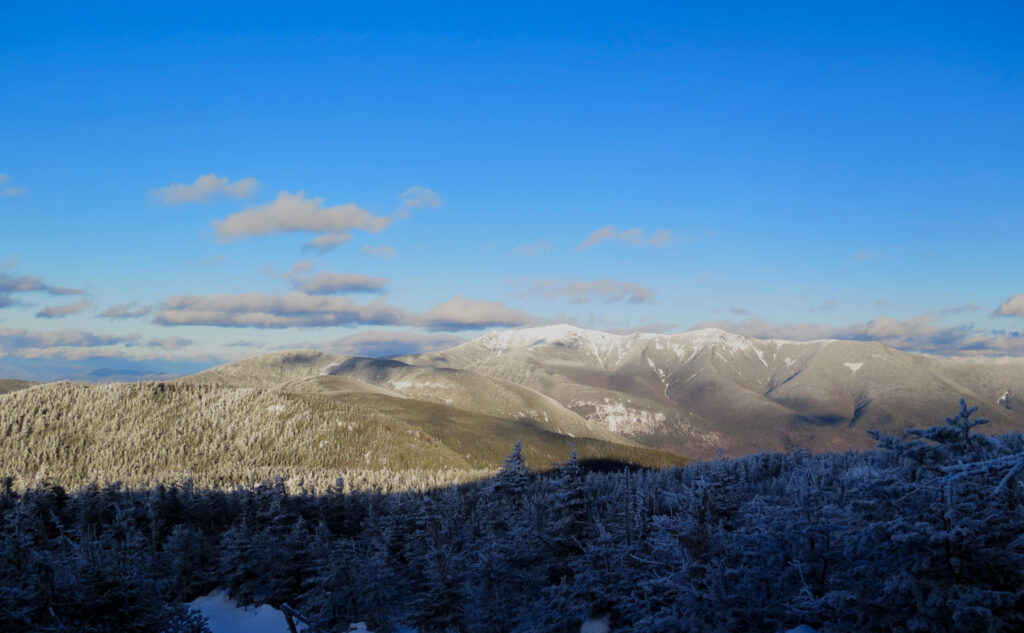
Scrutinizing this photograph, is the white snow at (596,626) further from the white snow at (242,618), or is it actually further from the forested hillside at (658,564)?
the white snow at (242,618)

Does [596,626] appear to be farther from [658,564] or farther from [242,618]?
[242,618]

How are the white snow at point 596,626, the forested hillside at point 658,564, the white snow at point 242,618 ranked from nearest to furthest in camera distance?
1. the forested hillside at point 658,564
2. the white snow at point 596,626
3. the white snow at point 242,618

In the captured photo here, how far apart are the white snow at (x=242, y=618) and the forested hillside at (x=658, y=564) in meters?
1.97

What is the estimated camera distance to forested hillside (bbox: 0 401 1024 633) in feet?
61.7

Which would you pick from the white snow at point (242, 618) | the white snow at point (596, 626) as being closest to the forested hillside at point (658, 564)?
the white snow at point (596, 626)

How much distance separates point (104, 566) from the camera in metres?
25.2

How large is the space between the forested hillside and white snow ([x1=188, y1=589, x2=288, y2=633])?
1.97 metres

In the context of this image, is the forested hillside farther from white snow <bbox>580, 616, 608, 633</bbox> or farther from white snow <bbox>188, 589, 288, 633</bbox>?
white snow <bbox>188, 589, 288, 633</bbox>

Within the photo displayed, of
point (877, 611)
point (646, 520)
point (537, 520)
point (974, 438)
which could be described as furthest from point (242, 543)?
point (974, 438)

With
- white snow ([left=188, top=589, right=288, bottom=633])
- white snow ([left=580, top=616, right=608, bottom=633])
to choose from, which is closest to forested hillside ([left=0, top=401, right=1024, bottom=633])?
white snow ([left=580, top=616, right=608, bottom=633])

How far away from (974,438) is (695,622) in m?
13.2

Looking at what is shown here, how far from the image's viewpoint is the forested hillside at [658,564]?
1881 cm

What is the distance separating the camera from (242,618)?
63625 mm

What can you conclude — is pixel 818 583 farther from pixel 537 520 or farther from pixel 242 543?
pixel 242 543
